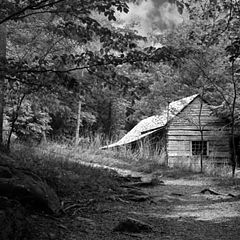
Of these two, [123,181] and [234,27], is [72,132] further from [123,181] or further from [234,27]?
[234,27]

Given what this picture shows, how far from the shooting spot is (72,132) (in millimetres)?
39656

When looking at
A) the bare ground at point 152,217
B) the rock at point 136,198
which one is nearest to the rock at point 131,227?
the bare ground at point 152,217

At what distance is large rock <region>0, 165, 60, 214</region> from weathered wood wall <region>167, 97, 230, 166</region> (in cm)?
1819

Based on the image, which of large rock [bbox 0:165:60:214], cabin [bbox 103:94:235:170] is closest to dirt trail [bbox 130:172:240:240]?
large rock [bbox 0:165:60:214]

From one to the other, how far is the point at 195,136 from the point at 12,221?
819 inches

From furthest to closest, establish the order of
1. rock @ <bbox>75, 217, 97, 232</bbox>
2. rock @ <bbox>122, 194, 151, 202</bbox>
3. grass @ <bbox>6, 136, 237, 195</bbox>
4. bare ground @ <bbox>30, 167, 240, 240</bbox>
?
Result: grass @ <bbox>6, 136, 237, 195</bbox> → rock @ <bbox>122, 194, 151, 202</bbox> → rock @ <bbox>75, 217, 97, 232</bbox> → bare ground @ <bbox>30, 167, 240, 240</bbox>

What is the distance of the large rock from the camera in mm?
4543

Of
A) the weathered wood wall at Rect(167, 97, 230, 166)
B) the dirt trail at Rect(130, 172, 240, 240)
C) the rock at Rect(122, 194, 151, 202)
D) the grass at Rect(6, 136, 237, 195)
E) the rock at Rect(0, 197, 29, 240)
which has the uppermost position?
the weathered wood wall at Rect(167, 97, 230, 166)

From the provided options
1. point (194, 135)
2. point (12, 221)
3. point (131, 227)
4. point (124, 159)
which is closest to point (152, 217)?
point (131, 227)

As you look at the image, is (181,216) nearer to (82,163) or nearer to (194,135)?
(82,163)

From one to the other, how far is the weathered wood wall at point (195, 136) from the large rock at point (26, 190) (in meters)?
18.2

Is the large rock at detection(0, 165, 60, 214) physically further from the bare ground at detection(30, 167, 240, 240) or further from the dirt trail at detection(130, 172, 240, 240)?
the dirt trail at detection(130, 172, 240, 240)

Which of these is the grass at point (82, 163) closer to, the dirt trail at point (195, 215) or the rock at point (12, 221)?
the dirt trail at point (195, 215)

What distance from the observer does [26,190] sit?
462 centimetres
